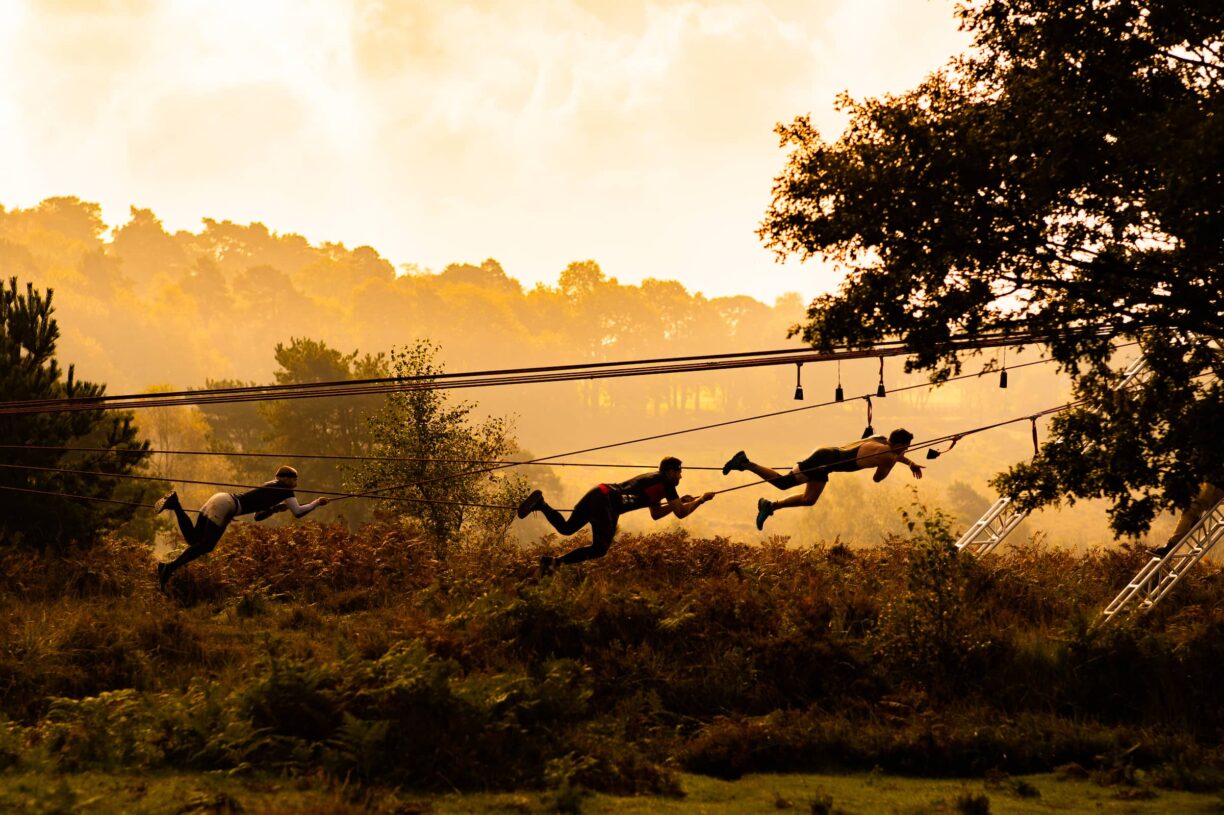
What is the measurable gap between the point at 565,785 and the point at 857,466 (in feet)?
23.0

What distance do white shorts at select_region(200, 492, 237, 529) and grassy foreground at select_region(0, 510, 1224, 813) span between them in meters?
2.29

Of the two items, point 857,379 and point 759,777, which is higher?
point 857,379

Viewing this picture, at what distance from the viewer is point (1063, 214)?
12.5m

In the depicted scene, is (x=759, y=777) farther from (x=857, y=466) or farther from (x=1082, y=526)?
(x=1082, y=526)

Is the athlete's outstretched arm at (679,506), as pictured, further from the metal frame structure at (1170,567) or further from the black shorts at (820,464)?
the metal frame structure at (1170,567)

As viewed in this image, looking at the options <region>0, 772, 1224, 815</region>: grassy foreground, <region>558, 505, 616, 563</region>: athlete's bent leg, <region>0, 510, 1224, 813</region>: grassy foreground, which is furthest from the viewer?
<region>558, 505, 616, 563</region>: athlete's bent leg

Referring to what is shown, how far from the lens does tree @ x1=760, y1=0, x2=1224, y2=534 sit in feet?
38.5

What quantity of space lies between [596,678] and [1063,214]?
9.86 metres

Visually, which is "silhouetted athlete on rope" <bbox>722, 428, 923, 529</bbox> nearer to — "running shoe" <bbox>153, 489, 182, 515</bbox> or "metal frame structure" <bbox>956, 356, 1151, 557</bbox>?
"running shoe" <bbox>153, 489, 182, 515</bbox>

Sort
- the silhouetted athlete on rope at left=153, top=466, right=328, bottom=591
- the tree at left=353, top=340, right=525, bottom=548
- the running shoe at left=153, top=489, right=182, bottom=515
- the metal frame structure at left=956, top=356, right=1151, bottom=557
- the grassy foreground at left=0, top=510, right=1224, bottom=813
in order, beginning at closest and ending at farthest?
the grassy foreground at left=0, top=510, right=1224, bottom=813, the running shoe at left=153, top=489, right=182, bottom=515, the silhouetted athlete on rope at left=153, top=466, right=328, bottom=591, the metal frame structure at left=956, top=356, right=1151, bottom=557, the tree at left=353, top=340, right=525, bottom=548

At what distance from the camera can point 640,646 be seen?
16.4 meters

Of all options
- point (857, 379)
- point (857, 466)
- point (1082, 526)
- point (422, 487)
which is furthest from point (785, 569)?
point (857, 379)

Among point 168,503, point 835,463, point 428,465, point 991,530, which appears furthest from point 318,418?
point 835,463

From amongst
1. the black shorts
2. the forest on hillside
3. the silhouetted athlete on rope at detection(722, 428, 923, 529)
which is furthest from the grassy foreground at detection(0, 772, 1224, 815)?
the forest on hillside
